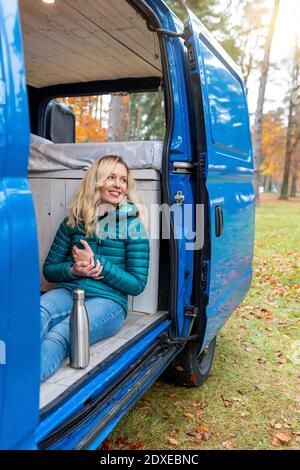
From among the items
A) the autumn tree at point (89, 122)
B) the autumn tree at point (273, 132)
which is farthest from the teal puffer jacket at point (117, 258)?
the autumn tree at point (273, 132)

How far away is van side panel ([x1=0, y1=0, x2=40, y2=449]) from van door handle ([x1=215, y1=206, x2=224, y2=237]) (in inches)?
69.5

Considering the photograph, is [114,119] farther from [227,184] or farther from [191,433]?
[191,433]

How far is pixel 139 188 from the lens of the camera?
2.92 meters

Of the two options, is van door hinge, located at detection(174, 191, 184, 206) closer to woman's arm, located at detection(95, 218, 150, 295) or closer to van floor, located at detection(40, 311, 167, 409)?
woman's arm, located at detection(95, 218, 150, 295)

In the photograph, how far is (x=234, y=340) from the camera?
4582 mm

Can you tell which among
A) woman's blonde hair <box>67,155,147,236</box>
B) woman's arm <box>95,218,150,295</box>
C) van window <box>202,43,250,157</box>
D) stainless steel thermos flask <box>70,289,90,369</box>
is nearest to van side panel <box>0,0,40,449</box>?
stainless steel thermos flask <box>70,289,90,369</box>

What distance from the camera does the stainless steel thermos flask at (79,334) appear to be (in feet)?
6.63

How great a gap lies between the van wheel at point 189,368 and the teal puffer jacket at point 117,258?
90cm

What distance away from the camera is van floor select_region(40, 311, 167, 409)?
1824 millimetres

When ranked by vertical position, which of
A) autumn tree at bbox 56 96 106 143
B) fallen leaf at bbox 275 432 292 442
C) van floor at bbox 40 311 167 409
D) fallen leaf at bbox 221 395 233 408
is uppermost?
→ autumn tree at bbox 56 96 106 143

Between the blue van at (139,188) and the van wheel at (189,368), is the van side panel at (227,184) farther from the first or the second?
the van wheel at (189,368)

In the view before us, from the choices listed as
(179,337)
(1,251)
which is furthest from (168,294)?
(1,251)
